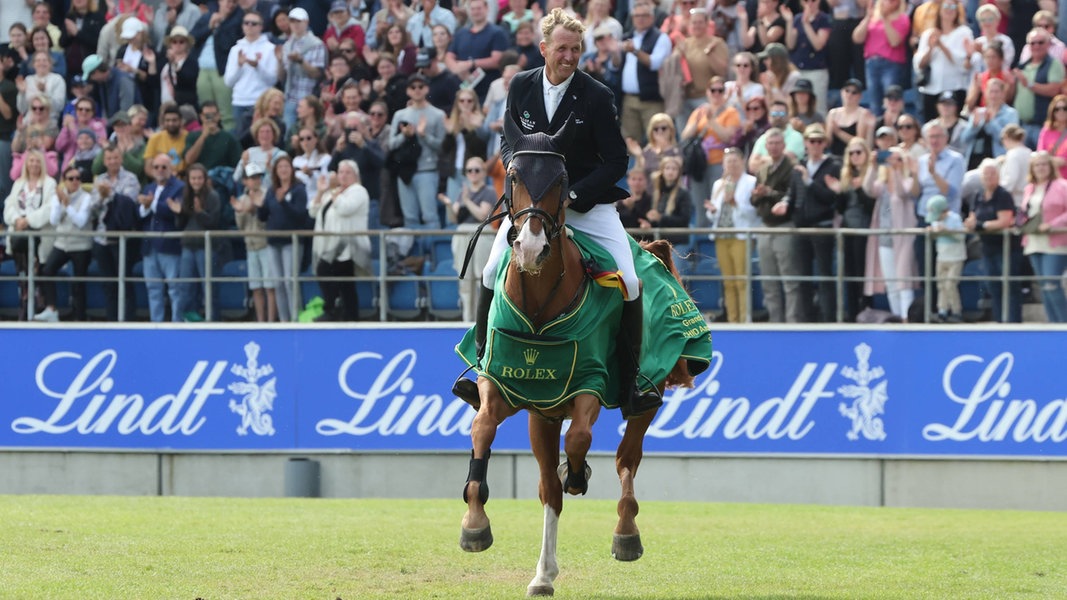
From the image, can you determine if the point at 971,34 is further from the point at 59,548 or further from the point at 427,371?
the point at 59,548

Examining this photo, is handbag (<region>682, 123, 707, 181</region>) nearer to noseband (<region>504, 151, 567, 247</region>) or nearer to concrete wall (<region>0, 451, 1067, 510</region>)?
concrete wall (<region>0, 451, 1067, 510</region>)

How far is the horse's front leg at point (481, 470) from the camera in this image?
8945mm

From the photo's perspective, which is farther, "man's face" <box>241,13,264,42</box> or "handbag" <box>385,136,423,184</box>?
"man's face" <box>241,13,264,42</box>

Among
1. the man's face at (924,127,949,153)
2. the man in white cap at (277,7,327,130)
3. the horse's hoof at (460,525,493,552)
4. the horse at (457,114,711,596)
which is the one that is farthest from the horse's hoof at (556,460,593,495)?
the man in white cap at (277,7,327,130)

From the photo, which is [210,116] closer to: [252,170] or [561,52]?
[252,170]

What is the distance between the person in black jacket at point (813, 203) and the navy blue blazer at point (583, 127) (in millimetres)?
7244

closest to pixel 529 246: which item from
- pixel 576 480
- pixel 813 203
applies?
pixel 576 480

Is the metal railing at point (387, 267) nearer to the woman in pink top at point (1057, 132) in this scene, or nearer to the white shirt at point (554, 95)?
the woman in pink top at point (1057, 132)

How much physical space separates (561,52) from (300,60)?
11622 millimetres

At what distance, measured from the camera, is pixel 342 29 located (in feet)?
69.2

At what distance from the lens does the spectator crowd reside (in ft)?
55.3

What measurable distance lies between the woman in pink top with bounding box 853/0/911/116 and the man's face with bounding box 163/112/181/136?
7910 mm

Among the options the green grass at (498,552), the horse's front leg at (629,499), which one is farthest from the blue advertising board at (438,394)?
the horse's front leg at (629,499)

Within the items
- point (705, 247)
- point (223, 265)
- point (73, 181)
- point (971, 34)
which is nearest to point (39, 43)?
point (73, 181)
